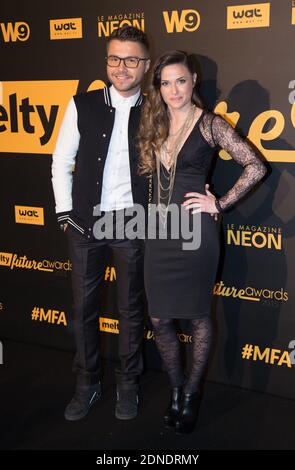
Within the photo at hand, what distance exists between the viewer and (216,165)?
2770 mm

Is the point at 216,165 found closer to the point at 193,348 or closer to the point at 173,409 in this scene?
the point at 193,348

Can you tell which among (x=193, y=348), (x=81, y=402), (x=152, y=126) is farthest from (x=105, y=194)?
Result: (x=81, y=402)

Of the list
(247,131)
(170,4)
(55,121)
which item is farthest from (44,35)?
(247,131)

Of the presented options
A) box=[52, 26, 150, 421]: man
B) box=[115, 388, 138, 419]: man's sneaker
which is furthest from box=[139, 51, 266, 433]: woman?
box=[115, 388, 138, 419]: man's sneaker

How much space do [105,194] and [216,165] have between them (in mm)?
664

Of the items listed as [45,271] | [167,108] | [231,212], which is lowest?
[45,271]

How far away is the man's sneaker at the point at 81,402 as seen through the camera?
2.59m

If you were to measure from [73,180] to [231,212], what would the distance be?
846mm

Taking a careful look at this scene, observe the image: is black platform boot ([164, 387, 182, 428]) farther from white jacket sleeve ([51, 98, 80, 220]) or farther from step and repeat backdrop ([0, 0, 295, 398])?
white jacket sleeve ([51, 98, 80, 220])

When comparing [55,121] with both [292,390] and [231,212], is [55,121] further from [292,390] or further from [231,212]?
[292,390]

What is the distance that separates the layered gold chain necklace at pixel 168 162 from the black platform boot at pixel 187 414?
84 cm

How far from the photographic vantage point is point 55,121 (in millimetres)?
3129

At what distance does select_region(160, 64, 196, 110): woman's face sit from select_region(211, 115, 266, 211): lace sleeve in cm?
16

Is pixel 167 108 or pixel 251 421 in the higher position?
pixel 167 108
